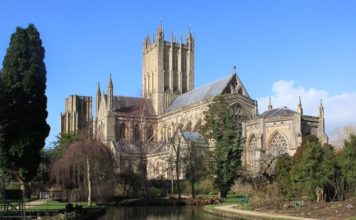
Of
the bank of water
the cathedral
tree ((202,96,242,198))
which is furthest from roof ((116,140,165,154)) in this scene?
the bank of water

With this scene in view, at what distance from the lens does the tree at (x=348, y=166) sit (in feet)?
99.5

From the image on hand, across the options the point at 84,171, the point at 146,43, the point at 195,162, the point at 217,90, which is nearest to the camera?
the point at 84,171

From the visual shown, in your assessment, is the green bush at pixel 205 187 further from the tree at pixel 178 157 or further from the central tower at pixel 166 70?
the central tower at pixel 166 70

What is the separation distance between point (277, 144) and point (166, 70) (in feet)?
117

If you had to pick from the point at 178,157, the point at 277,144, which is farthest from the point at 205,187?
the point at 277,144

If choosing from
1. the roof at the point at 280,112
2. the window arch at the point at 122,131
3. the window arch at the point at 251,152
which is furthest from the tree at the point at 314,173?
the window arch at the point at 122,131

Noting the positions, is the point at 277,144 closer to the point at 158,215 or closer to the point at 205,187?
the point at 205,187

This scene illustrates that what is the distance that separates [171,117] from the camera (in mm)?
78375

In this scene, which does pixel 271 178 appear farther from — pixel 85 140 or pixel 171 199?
pixel 85 140

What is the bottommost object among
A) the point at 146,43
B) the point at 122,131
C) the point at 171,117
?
the point at 122,131

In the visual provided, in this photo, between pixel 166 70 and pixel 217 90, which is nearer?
pixel 217 90

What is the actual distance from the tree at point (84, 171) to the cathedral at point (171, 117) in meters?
9.19

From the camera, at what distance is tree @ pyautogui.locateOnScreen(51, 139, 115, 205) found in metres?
39.9

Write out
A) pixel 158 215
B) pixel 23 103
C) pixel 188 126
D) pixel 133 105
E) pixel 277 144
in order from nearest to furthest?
pixel 23 103 → pixel 158 215 → pixel 277 144 → pixel 188 126 → pixel 133 105
